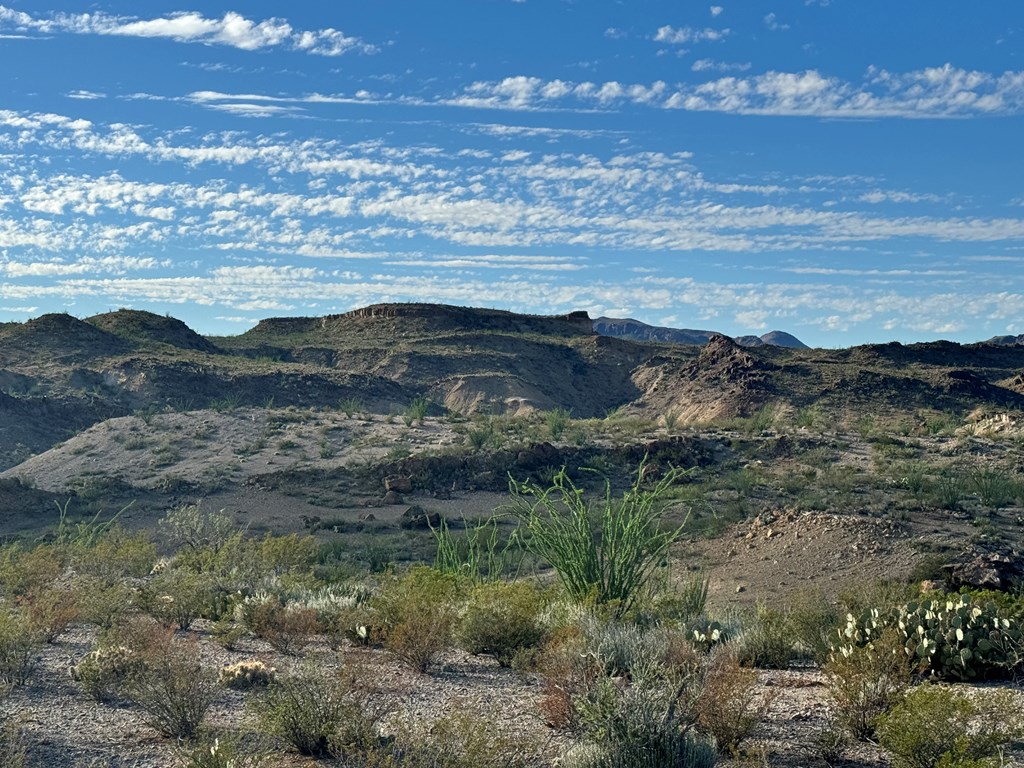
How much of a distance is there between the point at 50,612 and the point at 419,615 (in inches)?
195

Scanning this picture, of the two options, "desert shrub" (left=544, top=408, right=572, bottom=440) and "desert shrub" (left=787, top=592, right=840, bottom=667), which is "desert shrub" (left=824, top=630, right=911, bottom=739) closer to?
"desert shrub" (left=787, top=592, right=840, bottom=667)

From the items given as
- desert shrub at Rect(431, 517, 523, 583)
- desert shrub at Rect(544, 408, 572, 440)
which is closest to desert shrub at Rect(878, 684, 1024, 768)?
desert shrub at Rect(431, 517, 523, 583)

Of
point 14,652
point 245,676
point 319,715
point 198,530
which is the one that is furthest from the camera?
point 198,530

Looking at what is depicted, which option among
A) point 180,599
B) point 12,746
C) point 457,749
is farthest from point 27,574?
point 457,749

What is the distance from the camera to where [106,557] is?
17.2 metres

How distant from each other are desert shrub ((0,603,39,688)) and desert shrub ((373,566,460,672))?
350cm

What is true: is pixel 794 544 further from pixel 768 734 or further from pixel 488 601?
pixel 768 734

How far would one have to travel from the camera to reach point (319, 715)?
7305 mm

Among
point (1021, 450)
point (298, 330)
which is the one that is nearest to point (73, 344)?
point (298, 330)

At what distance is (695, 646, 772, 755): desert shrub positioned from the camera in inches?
269

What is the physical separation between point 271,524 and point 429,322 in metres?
58.0

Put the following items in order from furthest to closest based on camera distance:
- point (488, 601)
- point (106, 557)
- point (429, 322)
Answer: point (429, 322), point (106, 557), point (488, 601)

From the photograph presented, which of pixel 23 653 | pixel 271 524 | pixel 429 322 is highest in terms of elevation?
pixel 429 322

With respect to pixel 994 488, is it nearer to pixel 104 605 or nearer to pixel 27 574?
pixel 104 605
